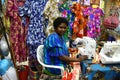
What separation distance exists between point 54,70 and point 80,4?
5.34 feet

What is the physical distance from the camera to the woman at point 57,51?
232 centimetres

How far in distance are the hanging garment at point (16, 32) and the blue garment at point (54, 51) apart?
1.13m

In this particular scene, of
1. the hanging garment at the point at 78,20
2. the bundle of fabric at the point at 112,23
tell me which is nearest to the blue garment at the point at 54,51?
the bundle of fabric at the point at 112,23

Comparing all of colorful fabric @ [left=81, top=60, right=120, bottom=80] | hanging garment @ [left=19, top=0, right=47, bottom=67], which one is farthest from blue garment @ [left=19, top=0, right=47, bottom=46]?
colorful fabric @ [left=81, top=60, right=120, bottom=80]

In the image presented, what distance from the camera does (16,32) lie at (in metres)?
3.62

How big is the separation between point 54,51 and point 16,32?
144 cm

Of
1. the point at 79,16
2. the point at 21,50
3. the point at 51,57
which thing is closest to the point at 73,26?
the point at 79,16

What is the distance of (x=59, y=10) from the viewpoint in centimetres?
360

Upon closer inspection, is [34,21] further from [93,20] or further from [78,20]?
[93,20]

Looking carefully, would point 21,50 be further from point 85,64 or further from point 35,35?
point 85,64

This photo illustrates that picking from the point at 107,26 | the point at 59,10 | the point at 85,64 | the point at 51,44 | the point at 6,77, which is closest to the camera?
the point at 85,64

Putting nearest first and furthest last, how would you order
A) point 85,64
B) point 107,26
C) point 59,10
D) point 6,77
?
1. point 85,64
2. point 6,77
3. point 107,26
4. point 59,10

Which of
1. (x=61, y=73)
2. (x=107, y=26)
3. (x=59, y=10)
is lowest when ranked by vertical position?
(x=61, y=73)

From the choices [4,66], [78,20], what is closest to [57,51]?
[4,66]
